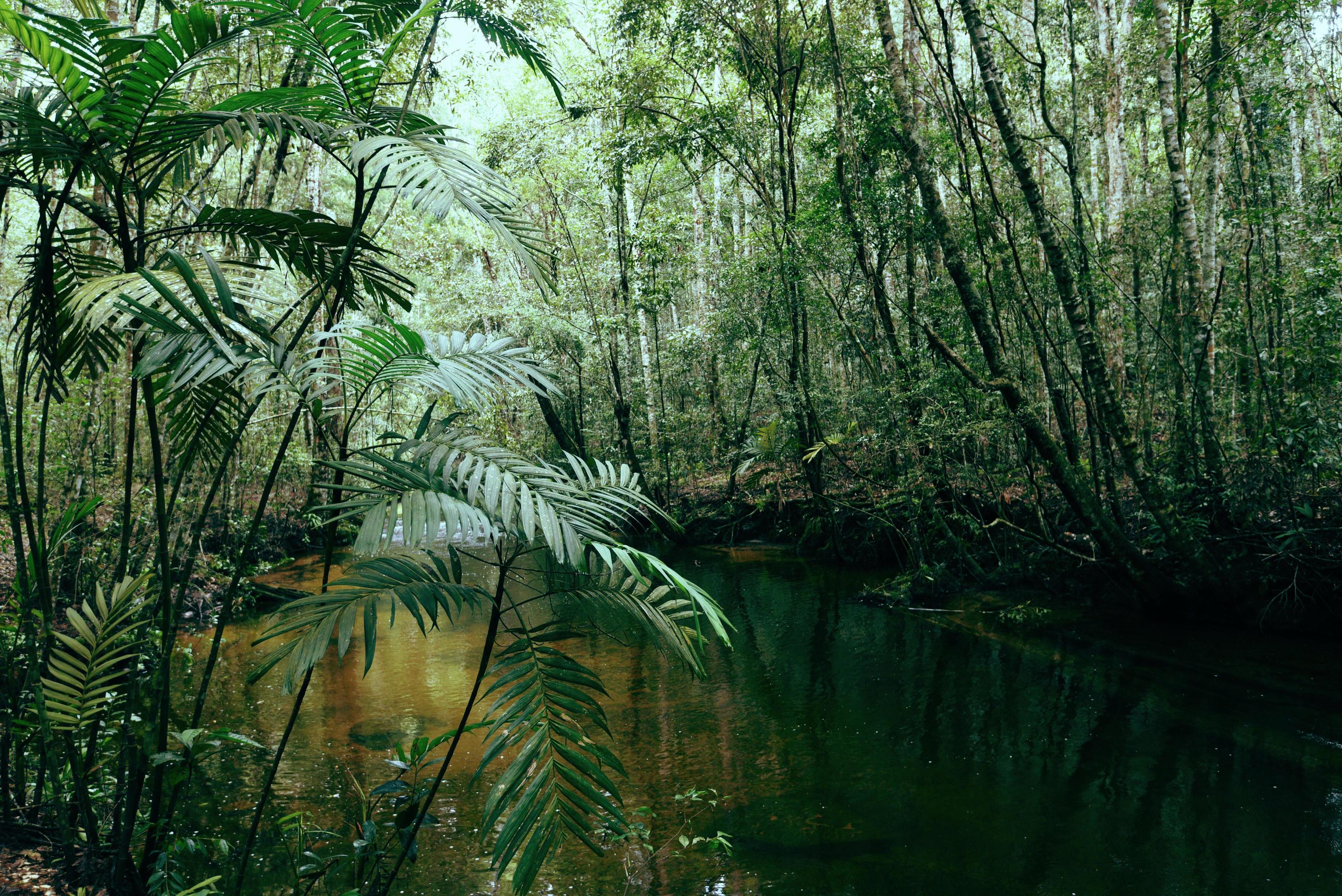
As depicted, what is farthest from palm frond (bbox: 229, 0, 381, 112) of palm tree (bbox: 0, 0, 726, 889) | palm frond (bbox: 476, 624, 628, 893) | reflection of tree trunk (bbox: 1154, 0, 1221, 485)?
reflection of tree trunk (bbox: 1154, 0, 1221, 485)

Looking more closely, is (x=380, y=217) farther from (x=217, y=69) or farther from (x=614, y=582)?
(x=614, y=582)

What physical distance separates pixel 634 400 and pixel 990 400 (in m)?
7.33

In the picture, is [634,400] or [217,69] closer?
[217,69]

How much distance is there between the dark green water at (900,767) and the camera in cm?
320

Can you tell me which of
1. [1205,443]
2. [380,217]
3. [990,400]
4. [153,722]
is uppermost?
[380,217]

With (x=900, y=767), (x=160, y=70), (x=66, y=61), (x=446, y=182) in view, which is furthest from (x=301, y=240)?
(x=900, y=767)

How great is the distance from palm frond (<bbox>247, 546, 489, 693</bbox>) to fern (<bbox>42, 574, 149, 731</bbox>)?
626 mm

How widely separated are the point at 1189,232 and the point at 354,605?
690 centimetres

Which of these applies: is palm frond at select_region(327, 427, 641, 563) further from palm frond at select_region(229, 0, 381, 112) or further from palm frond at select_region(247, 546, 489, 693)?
palm frond at select_region(229, 0, 381, 112)

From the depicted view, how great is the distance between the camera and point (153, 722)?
204cm

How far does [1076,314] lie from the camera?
5.64m

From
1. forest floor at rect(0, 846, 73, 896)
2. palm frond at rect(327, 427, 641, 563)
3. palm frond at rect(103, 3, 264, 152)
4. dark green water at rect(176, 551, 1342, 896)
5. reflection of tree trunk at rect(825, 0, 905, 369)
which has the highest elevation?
reflection of tree trunk at rect(825, 0, 905, 369)

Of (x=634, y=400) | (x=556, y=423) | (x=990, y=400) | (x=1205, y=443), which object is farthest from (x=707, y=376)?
(x=1205, y=443)

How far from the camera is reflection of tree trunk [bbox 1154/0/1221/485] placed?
6148 millimetres
